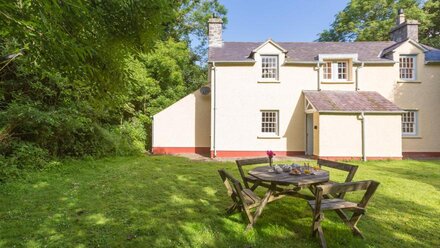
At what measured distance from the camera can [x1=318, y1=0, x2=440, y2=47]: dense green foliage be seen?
2734cm

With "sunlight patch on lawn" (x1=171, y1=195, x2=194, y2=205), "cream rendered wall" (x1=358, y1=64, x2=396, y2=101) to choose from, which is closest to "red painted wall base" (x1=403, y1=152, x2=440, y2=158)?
"cream rendered wall" (x1=358, y1=64, x2=396, y2=101)

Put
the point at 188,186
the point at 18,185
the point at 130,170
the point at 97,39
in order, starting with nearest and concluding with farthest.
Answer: the point at 97,39
the point at 18,185
the point at 188,186
the point at 130,170

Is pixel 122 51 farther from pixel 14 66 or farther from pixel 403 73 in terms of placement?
pixel 403 73

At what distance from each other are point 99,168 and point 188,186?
4.85m

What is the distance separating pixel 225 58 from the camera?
16.4 meters

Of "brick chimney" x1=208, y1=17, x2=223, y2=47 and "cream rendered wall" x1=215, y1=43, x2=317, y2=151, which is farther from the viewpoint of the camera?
"brick chimney" x1=208, y1=17, x2=223, y2=47

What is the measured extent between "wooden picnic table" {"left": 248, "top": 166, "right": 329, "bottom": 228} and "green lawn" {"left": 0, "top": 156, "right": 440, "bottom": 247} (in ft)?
1.57

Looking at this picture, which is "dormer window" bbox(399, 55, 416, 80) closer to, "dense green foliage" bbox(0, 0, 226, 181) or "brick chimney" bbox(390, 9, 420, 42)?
"brick chimney" bbox(390, 9, 420, 42)

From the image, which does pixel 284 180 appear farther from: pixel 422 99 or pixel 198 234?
pixel 422 99

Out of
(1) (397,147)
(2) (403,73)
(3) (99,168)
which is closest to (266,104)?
(1) (397,147)

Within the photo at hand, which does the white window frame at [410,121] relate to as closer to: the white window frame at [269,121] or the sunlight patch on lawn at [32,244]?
the white window frame at [269,121]

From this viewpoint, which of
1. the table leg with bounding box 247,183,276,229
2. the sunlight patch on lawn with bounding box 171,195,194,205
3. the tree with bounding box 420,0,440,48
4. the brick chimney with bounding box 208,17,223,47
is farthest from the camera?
the tree with bounding box 420,0,440,48

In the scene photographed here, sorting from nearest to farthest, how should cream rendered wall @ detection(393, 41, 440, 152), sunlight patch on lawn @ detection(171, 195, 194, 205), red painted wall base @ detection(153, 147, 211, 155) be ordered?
sunlight patch on lawn @ detection(171, 195, 194, 205) < cream rendered wall @ detection(393, 41, 440, 152) < red painted wall base @ detection(153, 147, 211, 155)

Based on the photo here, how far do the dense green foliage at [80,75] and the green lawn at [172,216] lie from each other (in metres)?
2.30
